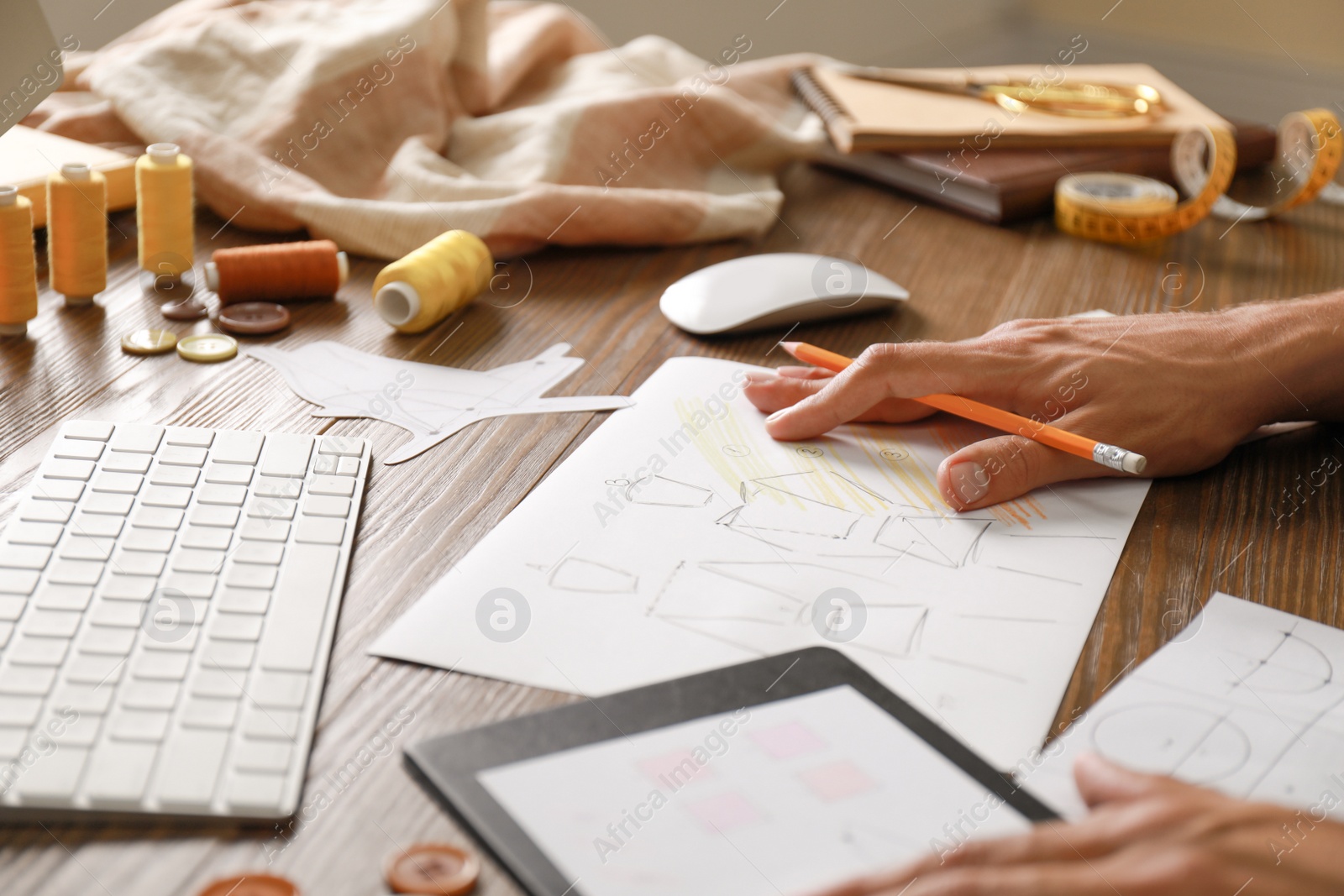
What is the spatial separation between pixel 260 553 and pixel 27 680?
0.13m

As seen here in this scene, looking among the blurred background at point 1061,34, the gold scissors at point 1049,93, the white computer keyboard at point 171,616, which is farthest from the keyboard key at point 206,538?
the blurred background at point 1061,34

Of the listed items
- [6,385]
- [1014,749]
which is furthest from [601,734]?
[6,385]

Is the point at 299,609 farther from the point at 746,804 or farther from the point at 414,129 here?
the point at 414,129

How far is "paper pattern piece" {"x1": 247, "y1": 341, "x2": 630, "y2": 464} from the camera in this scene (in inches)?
29.8

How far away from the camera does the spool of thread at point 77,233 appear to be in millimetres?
838

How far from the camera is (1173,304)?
1.04 metres

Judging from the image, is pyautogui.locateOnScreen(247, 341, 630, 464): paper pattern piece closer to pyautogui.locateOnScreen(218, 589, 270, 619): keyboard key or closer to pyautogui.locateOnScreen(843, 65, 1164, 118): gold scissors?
pyautogui.locateOnScreen(218, 589, 270, 619): keyboard key

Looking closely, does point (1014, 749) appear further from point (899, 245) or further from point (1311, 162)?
point (1311, 162)

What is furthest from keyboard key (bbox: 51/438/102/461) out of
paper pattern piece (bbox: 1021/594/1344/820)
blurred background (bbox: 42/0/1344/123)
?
blurred background (bbox: 42/0/1344/123)

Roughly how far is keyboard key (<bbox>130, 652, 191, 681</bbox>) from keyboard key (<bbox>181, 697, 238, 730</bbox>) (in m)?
0.02

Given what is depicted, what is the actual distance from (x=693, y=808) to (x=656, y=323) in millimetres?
569

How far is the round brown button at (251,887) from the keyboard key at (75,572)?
8.2 inches

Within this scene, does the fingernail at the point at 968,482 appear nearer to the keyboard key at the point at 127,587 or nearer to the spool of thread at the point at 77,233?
the keyboard key at the point at 127,587

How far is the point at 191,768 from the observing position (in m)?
0.43
